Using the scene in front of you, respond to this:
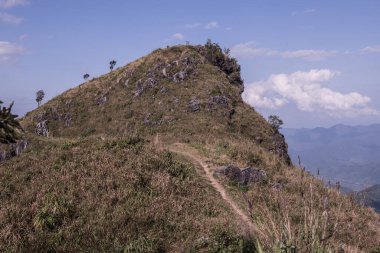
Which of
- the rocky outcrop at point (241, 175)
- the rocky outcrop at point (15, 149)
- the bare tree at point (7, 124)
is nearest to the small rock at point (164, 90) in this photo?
the rocky outcrop at point (15, 149)

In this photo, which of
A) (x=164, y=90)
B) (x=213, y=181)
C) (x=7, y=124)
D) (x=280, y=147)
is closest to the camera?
(x=7, y=124)

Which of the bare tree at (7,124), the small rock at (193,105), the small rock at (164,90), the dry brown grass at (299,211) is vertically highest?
the small rock at (164,90)

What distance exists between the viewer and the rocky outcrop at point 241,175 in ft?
68.2

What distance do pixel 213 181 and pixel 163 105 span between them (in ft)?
105

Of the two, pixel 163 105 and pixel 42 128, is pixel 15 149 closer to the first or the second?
pixel 163 105

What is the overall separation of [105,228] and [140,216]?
134 centimetres

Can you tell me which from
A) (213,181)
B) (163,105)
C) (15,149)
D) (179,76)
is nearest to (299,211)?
(213,181)

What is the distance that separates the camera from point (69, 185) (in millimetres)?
16062

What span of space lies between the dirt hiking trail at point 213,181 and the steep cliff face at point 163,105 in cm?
1207

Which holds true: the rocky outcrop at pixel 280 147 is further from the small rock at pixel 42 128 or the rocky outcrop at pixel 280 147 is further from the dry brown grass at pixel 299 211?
the small rock at pixel 42 128

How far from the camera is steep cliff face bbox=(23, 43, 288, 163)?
151ft

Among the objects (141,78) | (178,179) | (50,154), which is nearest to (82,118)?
(141,78)

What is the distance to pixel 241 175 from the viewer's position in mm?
20984

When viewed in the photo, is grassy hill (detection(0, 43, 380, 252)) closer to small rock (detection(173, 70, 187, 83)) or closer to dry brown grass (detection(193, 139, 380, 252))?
dry brown grass (detection(193, 139, 380, 252))
